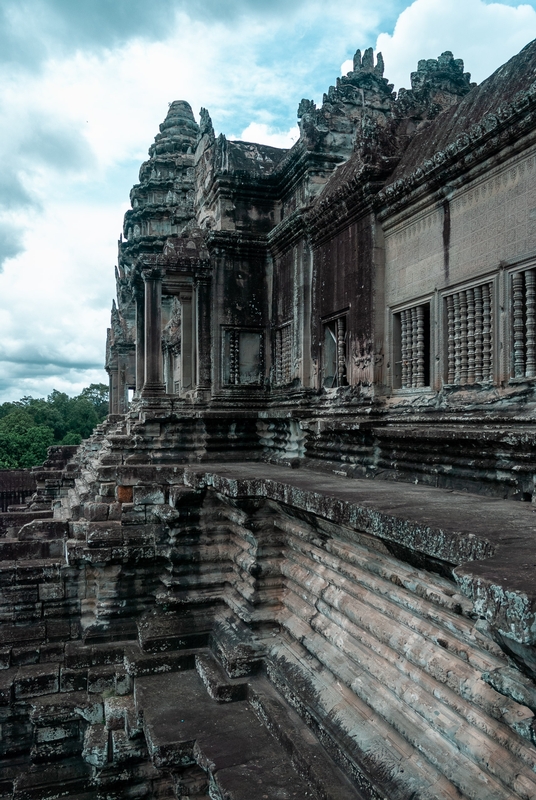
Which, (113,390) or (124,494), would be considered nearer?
(124,494)

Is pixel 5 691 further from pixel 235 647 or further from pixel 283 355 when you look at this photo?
pixel 283 355

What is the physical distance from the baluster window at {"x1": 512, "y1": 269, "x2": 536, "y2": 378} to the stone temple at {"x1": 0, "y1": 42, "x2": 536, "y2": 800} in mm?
17

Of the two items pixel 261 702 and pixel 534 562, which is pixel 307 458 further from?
pixel 534 562

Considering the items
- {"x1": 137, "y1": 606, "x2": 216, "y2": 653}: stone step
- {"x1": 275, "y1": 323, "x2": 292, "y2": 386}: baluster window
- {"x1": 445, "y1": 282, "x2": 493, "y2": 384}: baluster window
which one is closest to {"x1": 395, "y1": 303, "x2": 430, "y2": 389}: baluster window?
{"x1": 445, "y1": 282, "x2": 493, "y2": 384}: baluster window

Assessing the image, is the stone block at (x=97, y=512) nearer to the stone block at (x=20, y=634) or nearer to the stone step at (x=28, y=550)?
the stone step at (x=28, y=550)

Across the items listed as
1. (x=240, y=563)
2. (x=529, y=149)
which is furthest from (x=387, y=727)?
(x=529, y=149)

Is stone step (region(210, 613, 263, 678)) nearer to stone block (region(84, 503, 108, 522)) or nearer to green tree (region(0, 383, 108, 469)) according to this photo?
stone block (region(84, 503, 108, 522))

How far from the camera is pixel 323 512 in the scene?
12.7 ft

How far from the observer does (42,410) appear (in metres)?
42.2

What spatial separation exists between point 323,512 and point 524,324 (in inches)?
78.8

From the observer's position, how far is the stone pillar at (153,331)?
9.34 metres

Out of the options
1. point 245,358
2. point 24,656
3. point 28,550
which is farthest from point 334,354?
point 24,656

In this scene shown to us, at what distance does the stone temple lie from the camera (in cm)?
304

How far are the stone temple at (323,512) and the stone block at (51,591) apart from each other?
37 mm
